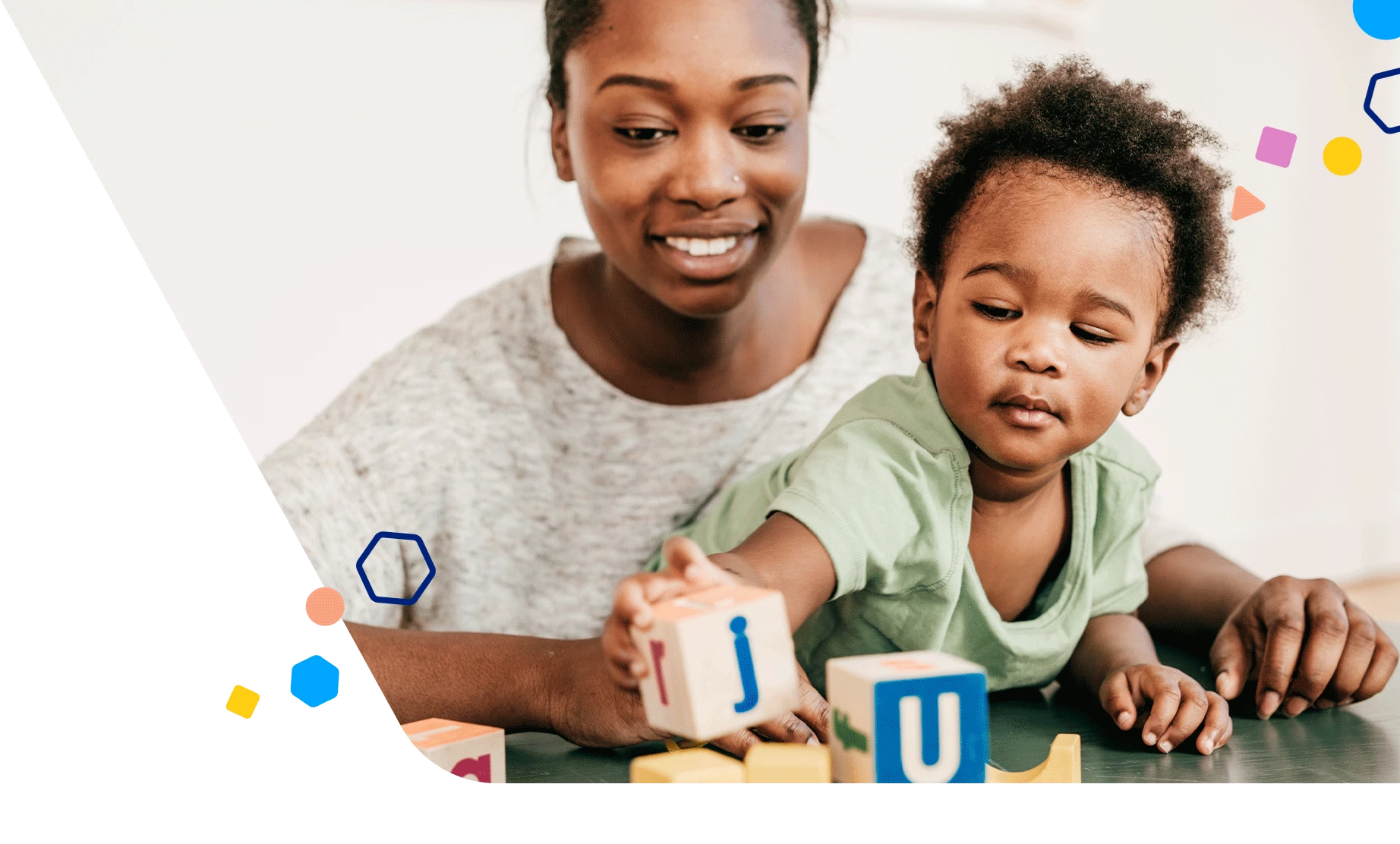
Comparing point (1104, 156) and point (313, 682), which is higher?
point (1104, 156)

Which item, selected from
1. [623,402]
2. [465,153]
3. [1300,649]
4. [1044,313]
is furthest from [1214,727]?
[465,153]

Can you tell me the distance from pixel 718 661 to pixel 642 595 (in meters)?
0.04

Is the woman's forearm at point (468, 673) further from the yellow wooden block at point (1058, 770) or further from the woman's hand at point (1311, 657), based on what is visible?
the woman's hand at point (1311, 657)

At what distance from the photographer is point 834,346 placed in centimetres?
95

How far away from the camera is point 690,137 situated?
0.74 meters

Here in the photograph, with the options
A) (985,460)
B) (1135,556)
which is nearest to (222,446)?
(985,460)

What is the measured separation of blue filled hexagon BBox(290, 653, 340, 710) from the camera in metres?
0.64

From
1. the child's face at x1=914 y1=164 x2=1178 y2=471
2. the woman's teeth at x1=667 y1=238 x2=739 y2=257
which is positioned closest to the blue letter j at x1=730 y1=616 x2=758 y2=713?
the child's face at x1=914 y1=164 x2=1178 y2=471

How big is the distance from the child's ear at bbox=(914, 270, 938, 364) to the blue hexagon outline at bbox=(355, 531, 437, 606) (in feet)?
1.07

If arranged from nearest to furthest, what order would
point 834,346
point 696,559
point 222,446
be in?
point 696,559 < point 222,446 < point 834,346

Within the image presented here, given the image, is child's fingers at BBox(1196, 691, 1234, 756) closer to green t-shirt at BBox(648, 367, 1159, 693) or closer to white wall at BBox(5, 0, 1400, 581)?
green t-shirt at BBox(648, 367, 1159, 693)

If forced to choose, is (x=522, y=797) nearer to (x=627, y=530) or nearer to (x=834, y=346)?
(x=627, y=530)

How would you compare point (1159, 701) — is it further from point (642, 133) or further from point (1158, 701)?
point (642, 133)

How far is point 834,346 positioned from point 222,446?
0.46 metres
